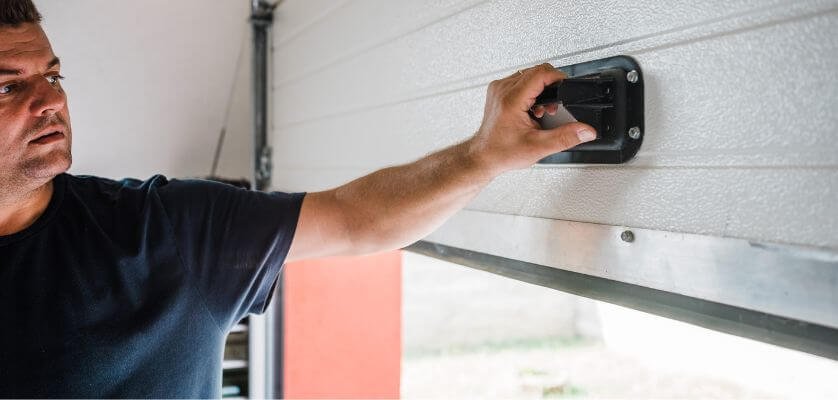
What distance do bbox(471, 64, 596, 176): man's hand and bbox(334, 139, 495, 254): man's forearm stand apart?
0.04 meters

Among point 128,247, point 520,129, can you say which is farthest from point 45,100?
point 520,129

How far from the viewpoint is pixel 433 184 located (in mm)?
1164

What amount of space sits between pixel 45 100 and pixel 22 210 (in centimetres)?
25

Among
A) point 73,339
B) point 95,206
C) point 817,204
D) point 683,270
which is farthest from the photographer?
point 95,206

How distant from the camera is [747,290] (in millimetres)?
799

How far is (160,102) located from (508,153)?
2342 mm

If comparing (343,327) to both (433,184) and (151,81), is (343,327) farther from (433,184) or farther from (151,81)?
(433,184)

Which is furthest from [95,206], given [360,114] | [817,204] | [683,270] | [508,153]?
[817,204]

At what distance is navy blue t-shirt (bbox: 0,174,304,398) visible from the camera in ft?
4.31

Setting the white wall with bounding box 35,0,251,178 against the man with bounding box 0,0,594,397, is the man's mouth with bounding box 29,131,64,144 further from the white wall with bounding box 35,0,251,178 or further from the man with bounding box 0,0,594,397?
the white wall with bounding box 35,0,251,178

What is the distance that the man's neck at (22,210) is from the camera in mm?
1380

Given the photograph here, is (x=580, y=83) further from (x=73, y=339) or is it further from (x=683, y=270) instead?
(x=73, y=339)

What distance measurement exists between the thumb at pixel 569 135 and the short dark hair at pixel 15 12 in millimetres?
1255

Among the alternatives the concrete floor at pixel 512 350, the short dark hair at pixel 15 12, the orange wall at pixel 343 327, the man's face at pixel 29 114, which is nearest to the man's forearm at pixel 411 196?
the man's face at pixel 29 114
